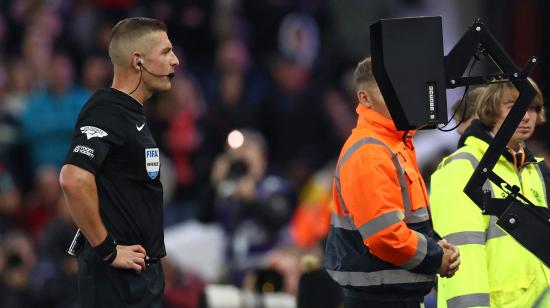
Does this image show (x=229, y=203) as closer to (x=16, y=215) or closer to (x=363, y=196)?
(x=16, y=215)

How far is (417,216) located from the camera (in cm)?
564

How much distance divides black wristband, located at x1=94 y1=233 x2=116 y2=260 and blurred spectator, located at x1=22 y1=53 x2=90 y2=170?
671cm

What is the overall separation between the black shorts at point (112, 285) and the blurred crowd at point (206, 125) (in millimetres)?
4058

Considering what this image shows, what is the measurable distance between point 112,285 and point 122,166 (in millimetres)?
516

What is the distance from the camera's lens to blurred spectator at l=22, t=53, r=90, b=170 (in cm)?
1210

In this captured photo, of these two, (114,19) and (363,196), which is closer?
(363,196)

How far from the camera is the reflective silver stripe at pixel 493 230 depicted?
5906mm

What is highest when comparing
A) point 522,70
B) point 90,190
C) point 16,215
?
point 522,70

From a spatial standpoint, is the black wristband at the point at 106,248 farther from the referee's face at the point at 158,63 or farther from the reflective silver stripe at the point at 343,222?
the reflective silver stripe at the point at 343,222

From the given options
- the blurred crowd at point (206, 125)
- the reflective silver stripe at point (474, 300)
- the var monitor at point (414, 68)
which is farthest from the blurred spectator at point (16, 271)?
the var monitor at point (414, 68)

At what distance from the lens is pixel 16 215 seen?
1216 cm

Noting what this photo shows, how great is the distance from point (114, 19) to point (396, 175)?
26.0ft

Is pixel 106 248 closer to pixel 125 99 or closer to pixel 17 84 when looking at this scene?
pixel 125 99

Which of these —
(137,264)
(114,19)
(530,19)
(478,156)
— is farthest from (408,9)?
(137,264)
